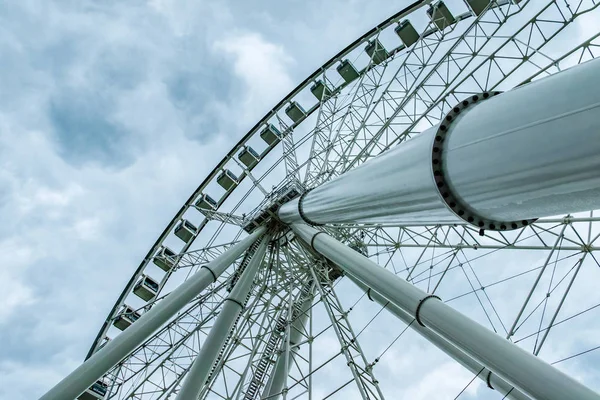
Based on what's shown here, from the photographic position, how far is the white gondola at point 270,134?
27.0 m

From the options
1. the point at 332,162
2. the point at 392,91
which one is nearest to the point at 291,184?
the point at 332,162

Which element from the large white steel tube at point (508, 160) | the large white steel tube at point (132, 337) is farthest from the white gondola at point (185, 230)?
the large white steel tube at point (508, 160)

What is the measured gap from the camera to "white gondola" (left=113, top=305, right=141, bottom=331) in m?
27.4

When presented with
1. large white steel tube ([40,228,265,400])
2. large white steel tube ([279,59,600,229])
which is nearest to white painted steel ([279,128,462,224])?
large white steel tube ([279,59,600,229])

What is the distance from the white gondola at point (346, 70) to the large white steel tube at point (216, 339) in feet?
43.8

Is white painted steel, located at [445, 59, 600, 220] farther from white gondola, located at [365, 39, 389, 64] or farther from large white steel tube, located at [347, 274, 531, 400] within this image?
white gondola, located at [365, 39, 389, 64]

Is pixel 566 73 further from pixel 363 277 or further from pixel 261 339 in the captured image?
pixel 261 339

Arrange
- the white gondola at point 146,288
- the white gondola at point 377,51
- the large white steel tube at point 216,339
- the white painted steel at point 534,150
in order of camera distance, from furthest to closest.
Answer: the white gondola at point 146,288
the white gondola at point 377,51
the large white steel tube at point 216,339
the white painted steel at point 534,150

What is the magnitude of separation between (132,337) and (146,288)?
15.8 meters

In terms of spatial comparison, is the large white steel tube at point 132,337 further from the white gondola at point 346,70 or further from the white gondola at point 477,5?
the white gondola at point 477,5

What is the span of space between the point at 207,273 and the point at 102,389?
46.1 ft

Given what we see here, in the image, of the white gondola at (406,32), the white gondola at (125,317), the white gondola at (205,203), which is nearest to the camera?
the white gondola at (406,32)

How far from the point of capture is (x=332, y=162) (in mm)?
18797

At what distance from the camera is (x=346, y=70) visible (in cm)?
2502
